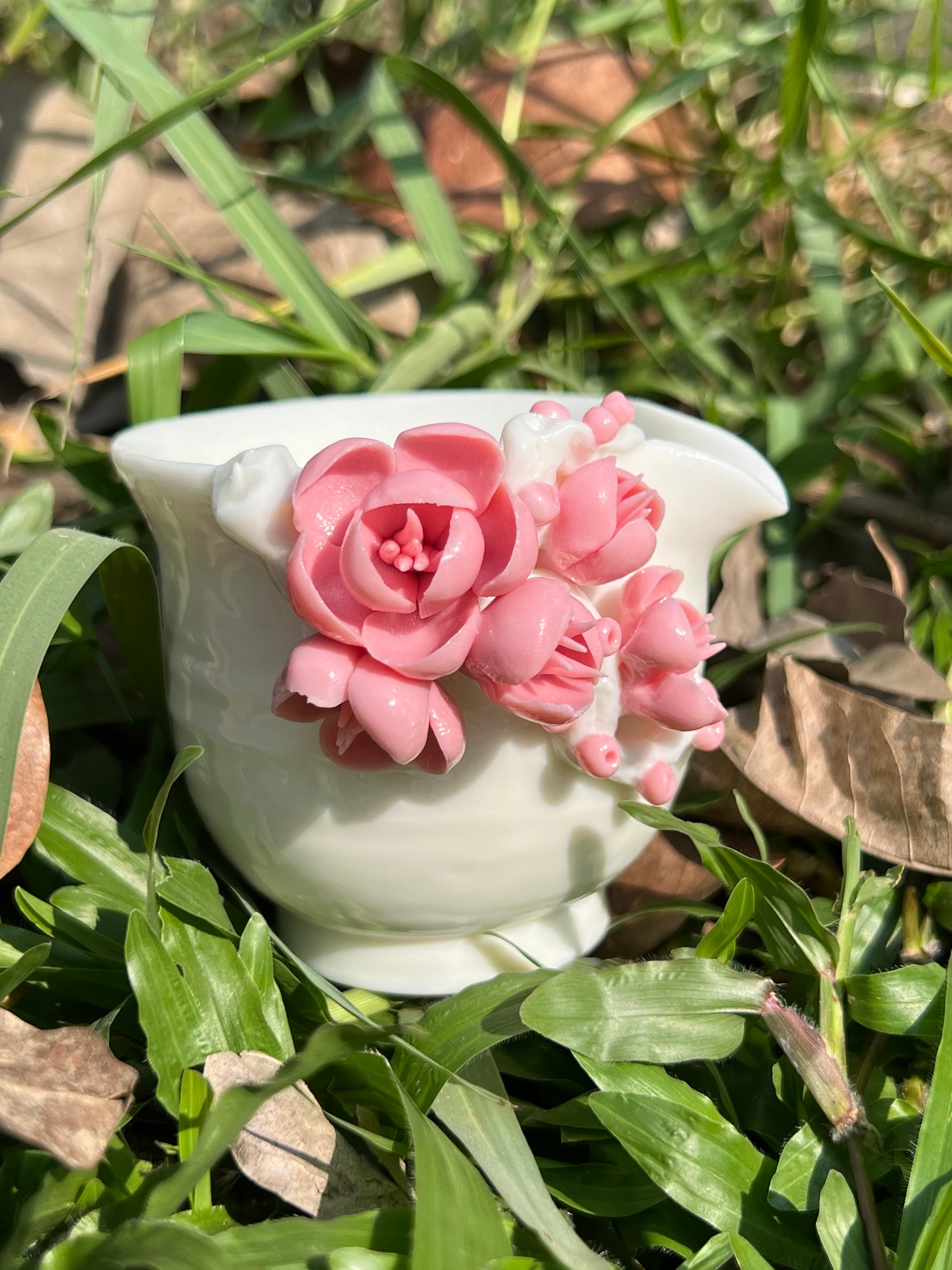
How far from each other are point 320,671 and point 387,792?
98 mm

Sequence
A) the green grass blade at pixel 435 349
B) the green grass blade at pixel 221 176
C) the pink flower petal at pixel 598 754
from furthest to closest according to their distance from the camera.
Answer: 1. the green grass blade at pixel 435 349
2. the green grass blade at pixel 221 176
3. the pink flower petal at pixel 598 754

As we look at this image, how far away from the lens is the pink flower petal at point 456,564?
477 mm

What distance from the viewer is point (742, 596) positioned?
901mm

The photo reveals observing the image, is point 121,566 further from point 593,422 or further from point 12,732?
point 593,422

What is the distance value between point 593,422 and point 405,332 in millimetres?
602

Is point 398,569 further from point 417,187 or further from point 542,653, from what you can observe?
point 417,187

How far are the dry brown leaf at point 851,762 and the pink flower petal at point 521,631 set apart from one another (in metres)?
0.28

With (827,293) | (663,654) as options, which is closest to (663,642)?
(663,654)

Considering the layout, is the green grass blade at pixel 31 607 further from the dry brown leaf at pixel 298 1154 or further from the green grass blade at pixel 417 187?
the green grass blade at pixel 417 187

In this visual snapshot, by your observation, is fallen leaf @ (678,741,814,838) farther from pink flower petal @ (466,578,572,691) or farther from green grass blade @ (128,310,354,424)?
green grass blade @ (128,310,354,424)

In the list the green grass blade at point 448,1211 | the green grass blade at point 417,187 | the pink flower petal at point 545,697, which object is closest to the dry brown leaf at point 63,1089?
the green grass blade at point 448,1211

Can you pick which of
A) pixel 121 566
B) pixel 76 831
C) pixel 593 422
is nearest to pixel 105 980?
pixel 76 831

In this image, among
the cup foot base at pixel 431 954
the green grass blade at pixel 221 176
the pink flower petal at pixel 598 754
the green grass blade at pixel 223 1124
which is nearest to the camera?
the green grass blade at pixel 223 1124

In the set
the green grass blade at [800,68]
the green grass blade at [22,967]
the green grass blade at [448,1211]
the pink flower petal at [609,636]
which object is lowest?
the green grass blade at [448,1211]
